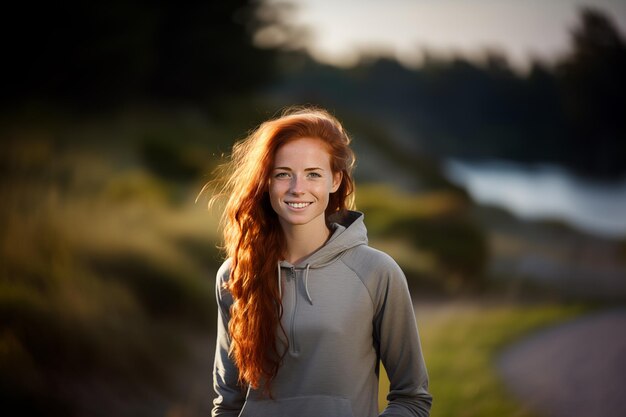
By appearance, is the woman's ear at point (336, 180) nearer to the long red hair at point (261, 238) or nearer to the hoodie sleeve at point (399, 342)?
the long red hair at point (261, 238)

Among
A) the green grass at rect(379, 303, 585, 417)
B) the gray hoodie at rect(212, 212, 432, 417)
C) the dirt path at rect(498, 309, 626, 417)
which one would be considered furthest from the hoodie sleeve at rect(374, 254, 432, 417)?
the dirt path at rect(498, 309, 626, 417)

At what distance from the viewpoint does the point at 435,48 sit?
9.02m

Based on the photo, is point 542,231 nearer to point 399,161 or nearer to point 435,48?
point 399,161

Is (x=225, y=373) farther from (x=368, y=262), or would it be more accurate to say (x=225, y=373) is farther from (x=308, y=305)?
(x=368, y=262)

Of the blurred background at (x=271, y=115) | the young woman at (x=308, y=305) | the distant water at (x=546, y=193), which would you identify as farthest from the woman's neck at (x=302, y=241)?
the distant water at (x=546, y=193)

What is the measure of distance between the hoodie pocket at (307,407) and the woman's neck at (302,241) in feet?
1.20

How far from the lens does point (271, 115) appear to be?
26.6ft

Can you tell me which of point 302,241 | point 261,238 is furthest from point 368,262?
point 261,238

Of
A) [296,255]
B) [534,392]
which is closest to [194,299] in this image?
[534,392]

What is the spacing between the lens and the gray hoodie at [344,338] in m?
1.91

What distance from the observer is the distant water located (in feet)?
26.7

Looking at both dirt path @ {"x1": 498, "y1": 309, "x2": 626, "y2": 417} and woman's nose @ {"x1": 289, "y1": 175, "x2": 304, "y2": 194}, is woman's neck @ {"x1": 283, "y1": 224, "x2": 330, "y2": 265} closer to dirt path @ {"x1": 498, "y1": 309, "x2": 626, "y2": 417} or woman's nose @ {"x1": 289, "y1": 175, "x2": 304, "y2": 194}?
woman's nose @ {"x1": 289, "y1": 175, "x2": 304, "y2": 194}

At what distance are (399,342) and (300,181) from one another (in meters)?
0.50

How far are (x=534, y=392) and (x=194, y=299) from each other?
3.41 m
